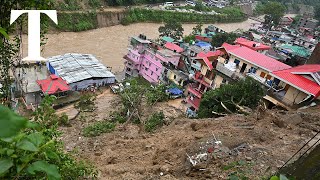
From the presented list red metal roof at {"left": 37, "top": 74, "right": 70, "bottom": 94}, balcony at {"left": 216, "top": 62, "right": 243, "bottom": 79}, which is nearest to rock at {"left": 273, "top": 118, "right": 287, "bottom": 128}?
balcony at {"left": 216, "top": 62, "right": 243, "bottom": 79}

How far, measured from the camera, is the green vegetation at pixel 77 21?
32.4 meters

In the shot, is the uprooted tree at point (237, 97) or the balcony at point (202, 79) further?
the balcony at point (202, 79)

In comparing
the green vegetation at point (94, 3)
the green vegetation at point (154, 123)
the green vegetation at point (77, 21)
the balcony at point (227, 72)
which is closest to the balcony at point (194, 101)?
the balcony at point (227, 72)

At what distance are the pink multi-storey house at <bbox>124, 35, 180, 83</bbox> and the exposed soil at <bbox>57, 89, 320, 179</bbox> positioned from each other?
11083mm

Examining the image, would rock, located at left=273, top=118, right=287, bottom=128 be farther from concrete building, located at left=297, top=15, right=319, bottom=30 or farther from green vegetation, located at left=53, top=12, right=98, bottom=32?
concrete building, located at left=297, top=15, right=319, bottom=30

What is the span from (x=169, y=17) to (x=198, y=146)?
36.7 metres

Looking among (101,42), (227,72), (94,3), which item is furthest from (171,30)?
(227,72)

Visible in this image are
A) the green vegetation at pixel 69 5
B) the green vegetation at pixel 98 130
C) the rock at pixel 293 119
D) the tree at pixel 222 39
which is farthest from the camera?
the green vegetation at pixel 69 5

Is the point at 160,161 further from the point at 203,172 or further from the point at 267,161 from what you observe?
the point at 267,161

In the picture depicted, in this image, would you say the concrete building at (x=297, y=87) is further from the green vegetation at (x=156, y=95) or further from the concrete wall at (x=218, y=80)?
the green vegetation at (x=156, y=95)

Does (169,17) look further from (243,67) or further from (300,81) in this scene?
(300,81)

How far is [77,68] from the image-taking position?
2088cm

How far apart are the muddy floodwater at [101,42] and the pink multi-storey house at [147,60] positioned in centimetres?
290

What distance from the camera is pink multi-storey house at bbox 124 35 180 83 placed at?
2102 cm
